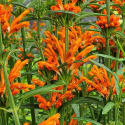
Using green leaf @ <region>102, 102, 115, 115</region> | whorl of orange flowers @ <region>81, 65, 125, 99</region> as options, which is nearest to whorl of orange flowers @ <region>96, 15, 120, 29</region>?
whorl of orange flowers @ <region>81, 65, 125, 99</region>

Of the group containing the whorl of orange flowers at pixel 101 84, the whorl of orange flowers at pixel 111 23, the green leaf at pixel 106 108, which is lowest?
the green leaf at pixel 106 108

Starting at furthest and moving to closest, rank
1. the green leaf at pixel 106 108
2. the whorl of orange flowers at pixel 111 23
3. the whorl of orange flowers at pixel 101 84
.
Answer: the whorl of orange flowers at pixel 111 23 → the whorl of orange flowers at pixel 101 84 → the green leaf at pixel 106 108

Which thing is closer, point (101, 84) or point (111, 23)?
point (101, 84)

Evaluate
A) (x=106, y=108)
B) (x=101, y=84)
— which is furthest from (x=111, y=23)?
(x=106, y=108)

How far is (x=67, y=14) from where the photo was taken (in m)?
1.41

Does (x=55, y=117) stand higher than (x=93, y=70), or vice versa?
(x=93, y=70)

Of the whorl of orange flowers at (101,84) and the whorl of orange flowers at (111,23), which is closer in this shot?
the whorl of orange flowers at (101,84)

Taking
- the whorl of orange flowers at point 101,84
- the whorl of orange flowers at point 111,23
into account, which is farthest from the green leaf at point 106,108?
the whorl of orange flowers at point 111,23

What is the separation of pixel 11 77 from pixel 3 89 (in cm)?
6

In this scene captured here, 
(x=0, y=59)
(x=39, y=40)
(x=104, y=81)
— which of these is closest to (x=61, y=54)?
(x=39, y=40)

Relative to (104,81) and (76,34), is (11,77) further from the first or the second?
(76,34)

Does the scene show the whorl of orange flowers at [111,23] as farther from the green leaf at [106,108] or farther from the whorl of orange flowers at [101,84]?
the green leaf at [106,108]

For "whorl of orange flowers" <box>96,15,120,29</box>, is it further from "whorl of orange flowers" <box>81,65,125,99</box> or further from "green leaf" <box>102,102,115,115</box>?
"green leaf" <box>102,102,115,115</box>

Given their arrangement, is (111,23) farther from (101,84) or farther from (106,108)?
(106,108)
